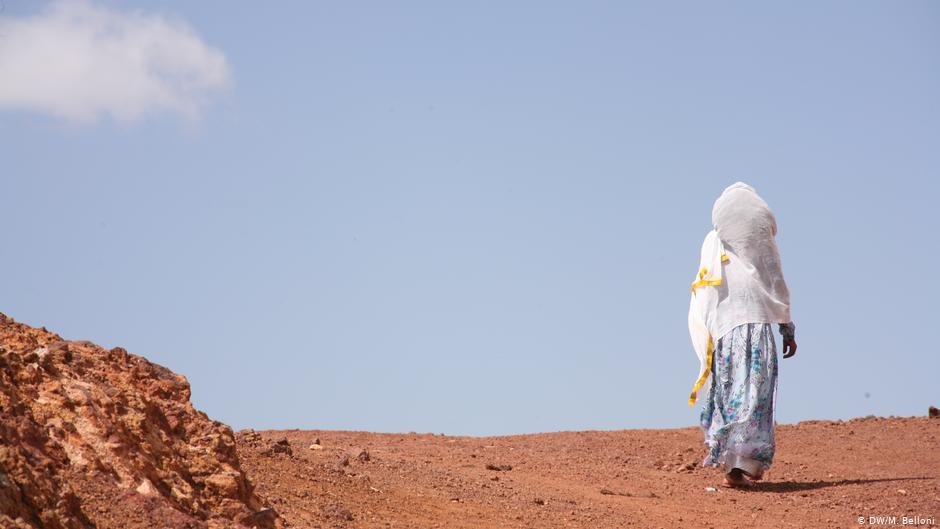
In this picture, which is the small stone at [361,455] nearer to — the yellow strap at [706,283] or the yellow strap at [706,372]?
the yellow strap at [706,372]

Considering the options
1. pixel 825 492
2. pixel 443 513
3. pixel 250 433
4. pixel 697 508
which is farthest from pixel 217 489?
pixel 825 492

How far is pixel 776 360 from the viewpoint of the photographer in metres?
12.3

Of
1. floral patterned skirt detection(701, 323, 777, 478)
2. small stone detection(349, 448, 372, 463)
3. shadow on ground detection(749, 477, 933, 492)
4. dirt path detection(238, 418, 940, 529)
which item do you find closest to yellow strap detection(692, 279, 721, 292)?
floral patterned skirt detection(701, 323, 777, 478)

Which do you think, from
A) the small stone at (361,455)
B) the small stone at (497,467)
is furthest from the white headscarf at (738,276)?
the small stone at (361,455)

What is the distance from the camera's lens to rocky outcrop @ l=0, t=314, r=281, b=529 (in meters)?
5.30

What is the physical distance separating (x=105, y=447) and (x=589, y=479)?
6.52m

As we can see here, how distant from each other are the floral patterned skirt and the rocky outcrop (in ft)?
21.0

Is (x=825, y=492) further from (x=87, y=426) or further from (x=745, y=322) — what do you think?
(x=87, y=426)

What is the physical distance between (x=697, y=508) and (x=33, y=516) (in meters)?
6.43

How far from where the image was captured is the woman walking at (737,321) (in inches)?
473
